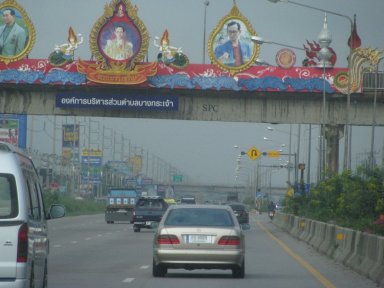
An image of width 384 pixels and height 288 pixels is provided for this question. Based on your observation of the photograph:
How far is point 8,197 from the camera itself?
13.9m

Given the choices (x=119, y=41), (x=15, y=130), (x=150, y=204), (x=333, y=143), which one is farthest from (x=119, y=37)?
(x=15, y=130)

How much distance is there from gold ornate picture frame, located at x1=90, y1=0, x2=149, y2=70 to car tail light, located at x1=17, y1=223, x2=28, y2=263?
4829cm

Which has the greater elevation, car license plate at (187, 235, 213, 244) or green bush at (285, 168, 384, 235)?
green bush at (285, 168, 384, 235)

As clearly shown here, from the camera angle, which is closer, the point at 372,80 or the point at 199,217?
the point at 199,217

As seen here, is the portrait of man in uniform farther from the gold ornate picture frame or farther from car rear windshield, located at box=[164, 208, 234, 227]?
car rear windshield, located at box=[164, 208, 234, 227]

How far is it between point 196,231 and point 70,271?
148 inches

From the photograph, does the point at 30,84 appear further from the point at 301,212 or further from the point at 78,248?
the point at 78,248

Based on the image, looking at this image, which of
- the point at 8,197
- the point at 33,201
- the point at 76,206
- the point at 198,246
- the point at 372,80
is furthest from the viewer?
the point at 76,206

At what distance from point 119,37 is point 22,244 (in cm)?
4970

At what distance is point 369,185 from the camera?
3250cm

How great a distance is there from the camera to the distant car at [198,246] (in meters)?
23.6

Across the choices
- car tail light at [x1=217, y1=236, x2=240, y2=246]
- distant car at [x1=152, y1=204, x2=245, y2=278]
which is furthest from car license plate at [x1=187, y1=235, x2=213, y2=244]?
car tail light at [x1=217, y1=236, x2=240, y2=246]

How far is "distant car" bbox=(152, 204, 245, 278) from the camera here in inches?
929

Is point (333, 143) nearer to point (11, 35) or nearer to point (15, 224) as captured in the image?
point (11, 35)
